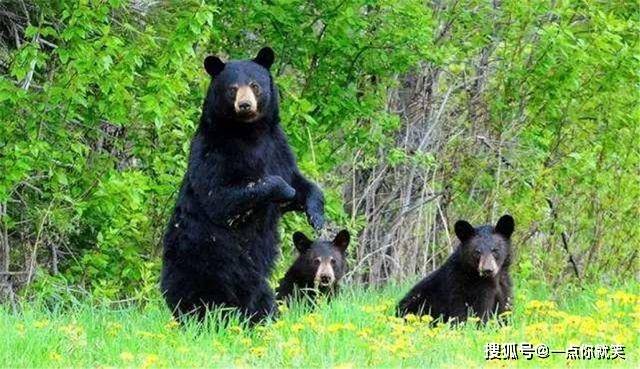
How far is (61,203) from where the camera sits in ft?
41.3

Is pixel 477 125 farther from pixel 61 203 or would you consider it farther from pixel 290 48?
pixel 61 203

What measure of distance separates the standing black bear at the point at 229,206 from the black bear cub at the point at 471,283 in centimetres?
128

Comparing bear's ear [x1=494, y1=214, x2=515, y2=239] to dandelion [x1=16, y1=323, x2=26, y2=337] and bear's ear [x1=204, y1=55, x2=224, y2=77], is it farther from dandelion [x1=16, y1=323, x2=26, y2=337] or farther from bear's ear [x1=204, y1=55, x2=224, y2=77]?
dandelion [x1=16, y1=323, x2=26, y2=337]

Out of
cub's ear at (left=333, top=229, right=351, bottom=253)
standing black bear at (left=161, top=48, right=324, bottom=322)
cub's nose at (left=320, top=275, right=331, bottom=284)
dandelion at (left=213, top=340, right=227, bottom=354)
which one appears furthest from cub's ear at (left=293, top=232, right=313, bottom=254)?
dandelion at (left=213, top=340, right=227, bottom=354)

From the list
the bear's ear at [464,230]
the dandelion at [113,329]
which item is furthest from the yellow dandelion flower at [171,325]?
the bear's ear at [464,230]

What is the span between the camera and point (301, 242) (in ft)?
40.5

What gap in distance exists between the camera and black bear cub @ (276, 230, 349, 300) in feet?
39.2

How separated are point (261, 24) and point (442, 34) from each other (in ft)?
6.31

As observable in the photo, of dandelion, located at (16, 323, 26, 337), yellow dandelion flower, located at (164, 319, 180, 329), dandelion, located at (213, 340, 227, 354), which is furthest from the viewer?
yellow dandelion flower, located at (164, 319, 180, 329)

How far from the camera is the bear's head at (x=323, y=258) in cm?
1195

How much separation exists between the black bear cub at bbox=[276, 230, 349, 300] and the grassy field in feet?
7.35

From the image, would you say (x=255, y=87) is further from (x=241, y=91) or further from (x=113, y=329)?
(x=113, y=329)

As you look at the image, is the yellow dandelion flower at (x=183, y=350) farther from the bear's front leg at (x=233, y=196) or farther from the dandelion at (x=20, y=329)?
the bear's front leg at (x=233, y=196)

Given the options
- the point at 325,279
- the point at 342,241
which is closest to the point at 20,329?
the point at 325,279
